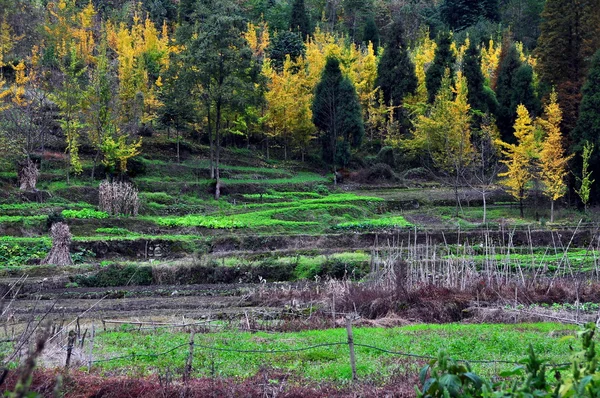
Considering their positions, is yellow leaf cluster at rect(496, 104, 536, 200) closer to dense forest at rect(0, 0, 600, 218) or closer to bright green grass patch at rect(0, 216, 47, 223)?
dense forest at rect(0, 0, 600, 218)

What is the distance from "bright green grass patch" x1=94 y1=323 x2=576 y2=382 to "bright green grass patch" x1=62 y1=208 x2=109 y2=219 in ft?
55.3

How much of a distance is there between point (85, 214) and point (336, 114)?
23880mm

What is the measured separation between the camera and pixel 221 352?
1062 centimetres

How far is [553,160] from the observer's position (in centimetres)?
3403

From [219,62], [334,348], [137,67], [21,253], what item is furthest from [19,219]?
[137,67]

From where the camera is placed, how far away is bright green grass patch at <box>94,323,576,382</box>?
360 inches

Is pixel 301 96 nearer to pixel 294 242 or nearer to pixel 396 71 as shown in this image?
pixel 396 71

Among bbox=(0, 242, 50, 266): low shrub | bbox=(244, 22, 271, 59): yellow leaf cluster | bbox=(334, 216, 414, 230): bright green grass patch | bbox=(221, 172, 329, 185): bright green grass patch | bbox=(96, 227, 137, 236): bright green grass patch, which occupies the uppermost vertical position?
bbox=(244, 22, 271, 59): yellow leaf cluster

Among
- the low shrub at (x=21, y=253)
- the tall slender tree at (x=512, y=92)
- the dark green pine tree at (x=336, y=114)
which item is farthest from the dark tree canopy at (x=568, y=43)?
the low shrub at (x=21, y=253)

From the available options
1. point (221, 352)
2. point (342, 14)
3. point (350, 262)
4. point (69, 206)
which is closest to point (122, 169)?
point (69, 206)

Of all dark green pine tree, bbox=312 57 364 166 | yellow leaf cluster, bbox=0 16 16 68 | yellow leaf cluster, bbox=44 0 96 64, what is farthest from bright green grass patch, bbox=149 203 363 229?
yellow leaf cluster, bbox=0 16 16 68

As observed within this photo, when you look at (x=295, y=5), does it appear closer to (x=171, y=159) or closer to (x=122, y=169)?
(x=171, y=159)

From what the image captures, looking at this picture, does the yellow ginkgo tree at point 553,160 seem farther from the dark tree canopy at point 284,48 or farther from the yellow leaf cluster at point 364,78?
the dark tree canopy at point 284,48

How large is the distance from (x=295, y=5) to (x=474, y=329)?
219 ft
